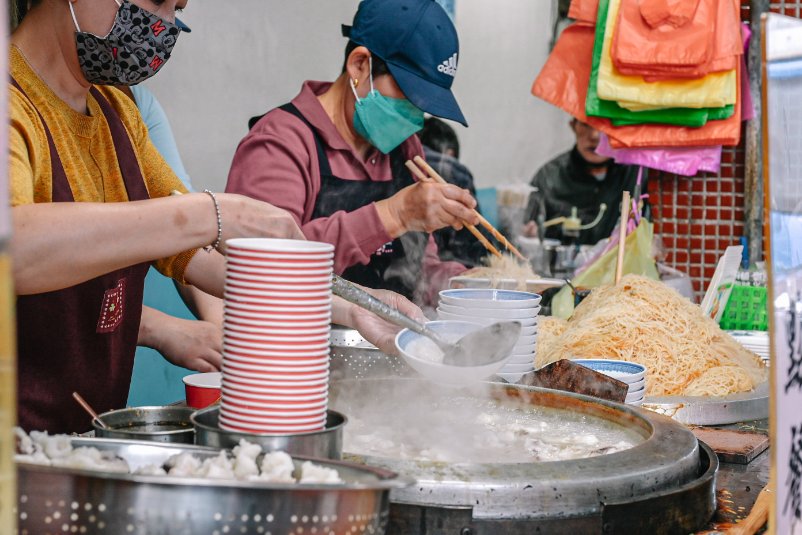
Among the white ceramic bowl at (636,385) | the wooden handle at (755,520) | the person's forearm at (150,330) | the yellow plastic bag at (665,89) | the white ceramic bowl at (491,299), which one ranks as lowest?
the wooden handle at (755,520)

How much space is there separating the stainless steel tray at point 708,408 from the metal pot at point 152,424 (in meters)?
1.60

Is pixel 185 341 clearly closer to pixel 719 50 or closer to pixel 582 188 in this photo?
pixel 719 50

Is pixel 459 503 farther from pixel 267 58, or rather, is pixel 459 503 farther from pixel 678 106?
pixel 678 106

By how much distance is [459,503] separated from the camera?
1.66 metres

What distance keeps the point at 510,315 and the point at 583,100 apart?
163 inches

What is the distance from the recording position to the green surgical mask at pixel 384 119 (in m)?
3.97

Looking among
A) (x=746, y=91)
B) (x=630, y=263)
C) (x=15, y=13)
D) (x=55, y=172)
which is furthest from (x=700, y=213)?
(x=55, y=172)

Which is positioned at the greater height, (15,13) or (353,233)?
(15,13)

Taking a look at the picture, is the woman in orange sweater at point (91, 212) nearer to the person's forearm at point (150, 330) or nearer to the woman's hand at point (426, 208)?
the person's forearm at point (150, 330)

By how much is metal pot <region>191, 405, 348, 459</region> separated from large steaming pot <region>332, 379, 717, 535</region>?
217 millimetres

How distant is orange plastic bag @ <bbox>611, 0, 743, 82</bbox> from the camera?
6062 millimetres

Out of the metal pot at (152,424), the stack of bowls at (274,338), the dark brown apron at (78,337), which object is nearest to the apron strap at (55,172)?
the dark brown apron at (78,337)

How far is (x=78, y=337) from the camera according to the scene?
8.10 feet

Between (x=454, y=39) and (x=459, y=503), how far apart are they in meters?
2.78
